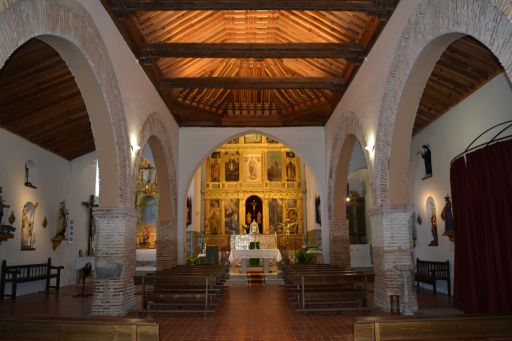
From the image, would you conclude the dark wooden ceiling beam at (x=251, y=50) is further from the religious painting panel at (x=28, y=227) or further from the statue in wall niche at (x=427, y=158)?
the religious painting panel at (x=28, y=227)

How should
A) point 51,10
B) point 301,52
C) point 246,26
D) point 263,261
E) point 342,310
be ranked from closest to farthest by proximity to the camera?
point 51,10 < point 342,310 < point 301,52 < point 246,26 < point 263,261

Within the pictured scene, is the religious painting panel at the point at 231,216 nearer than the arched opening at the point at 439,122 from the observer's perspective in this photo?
No

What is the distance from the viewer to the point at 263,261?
16.6 m

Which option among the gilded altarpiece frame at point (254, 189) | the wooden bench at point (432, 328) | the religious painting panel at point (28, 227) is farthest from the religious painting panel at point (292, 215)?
the wooden bench at point (432, 328)

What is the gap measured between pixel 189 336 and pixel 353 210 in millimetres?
15406

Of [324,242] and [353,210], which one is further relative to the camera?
[353,210]

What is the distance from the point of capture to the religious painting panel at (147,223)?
19969mm

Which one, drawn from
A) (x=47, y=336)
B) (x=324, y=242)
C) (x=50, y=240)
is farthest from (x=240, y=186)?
(x=47, y=336)

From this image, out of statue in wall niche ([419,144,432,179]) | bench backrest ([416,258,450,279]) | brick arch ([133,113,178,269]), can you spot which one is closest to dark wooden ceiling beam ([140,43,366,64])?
statue in wall niche ([419,144,432,179])

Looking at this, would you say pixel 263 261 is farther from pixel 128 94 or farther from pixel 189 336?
pixel 189 336

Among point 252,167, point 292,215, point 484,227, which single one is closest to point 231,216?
point 252,167

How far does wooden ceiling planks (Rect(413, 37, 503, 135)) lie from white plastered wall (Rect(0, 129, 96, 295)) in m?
10.6

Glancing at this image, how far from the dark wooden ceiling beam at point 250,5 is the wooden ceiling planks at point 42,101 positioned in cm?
187

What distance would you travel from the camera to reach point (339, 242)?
1402 cm
